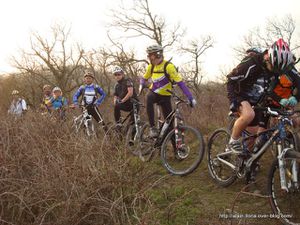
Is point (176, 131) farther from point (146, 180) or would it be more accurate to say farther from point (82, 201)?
point (82, 201)

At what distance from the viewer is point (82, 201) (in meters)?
2.98

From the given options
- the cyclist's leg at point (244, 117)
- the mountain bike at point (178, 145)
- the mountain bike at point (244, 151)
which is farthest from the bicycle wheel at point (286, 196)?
the mountain bike at point (178, 145)

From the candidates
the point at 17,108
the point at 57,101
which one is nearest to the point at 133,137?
the point at 17,108

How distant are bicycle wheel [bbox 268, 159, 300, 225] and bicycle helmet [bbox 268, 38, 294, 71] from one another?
3.63 ft

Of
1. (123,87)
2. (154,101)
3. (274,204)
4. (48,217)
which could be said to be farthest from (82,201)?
(123,87)

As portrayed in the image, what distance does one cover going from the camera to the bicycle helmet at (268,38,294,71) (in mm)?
3504

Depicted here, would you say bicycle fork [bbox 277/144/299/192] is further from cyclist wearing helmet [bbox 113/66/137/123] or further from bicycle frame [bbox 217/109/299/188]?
cyclist wearing helmet [bbox 113/66/137/123]

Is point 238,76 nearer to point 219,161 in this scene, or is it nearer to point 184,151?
point 219,161

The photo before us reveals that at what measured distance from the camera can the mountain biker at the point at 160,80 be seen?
18.9 feet

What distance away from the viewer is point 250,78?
4016 mm

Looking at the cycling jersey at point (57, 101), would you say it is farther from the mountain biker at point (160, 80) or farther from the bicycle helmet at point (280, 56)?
the bicycle helmet at point (280, 56)

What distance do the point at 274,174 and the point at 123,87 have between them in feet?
16.2

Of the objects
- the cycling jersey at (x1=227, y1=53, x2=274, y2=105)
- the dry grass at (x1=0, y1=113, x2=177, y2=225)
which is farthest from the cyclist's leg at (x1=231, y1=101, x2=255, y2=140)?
the dry grass at (x1=0, y1=113, x2=177, y2=225)

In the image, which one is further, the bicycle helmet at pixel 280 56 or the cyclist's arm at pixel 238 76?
the cyclist's arm at pixel 238 76
